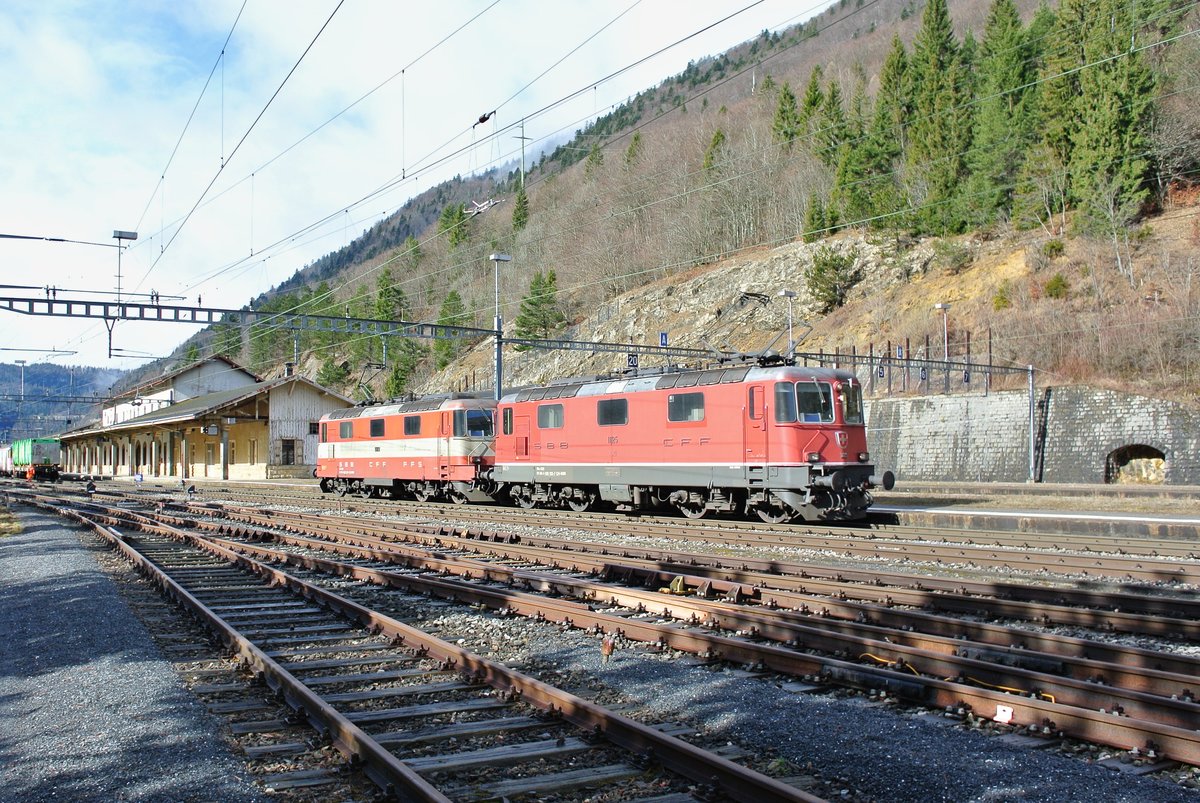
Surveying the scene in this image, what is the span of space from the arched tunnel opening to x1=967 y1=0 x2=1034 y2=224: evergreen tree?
26.4 metres

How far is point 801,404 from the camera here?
18.9 metres

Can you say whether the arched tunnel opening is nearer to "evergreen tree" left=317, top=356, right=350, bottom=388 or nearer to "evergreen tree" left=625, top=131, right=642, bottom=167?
"evergreen tree" left=625, top=131, right=642, bottom=167

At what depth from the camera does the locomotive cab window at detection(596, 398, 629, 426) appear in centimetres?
2222

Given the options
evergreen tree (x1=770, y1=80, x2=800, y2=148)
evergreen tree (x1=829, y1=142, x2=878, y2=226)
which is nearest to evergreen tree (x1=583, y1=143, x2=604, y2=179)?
evergreen tree (x1=770, y1=80, x2=800, y2=148)

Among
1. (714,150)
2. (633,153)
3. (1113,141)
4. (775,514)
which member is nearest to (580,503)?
(775,514)

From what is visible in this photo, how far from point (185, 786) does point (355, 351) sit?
91.7 meters

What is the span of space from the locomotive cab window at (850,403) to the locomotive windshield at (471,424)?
12.6 m

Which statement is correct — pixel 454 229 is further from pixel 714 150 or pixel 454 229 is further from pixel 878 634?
pixel 878 634

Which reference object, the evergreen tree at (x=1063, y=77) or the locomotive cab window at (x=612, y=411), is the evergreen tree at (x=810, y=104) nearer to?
the evergreen tree at (x=1063, y=77)

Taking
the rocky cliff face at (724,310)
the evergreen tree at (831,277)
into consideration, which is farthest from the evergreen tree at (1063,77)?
the evergreen tree at (831,277)

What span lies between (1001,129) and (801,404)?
144 ft

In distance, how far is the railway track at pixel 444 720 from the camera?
5113 millimetres

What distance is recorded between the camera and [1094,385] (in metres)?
34.2

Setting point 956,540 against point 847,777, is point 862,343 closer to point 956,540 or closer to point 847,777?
point 956,540
